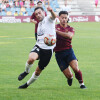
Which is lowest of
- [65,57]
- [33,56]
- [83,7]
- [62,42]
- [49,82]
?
[83,7]

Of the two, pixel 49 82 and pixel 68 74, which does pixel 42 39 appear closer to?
pixel 68 74

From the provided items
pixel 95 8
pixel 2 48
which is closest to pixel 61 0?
pixel 95 8

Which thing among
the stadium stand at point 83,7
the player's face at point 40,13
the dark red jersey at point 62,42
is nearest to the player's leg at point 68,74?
the dark red jersey at point 62,42

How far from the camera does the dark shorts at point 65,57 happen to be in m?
9.44

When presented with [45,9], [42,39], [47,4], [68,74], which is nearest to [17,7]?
[45,9]

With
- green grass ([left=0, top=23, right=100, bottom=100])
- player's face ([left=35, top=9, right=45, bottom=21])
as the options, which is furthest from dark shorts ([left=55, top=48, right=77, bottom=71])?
player's face ([left=35, top=9, right=45, bottom=21])

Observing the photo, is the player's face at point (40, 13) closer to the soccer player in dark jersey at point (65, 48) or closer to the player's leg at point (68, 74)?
the soccer player in dark jersey at point (65, 48)

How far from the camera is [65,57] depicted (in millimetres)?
9531

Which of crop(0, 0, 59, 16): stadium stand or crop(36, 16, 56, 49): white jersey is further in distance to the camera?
crop(0, 0, 59, 16): stadium stand

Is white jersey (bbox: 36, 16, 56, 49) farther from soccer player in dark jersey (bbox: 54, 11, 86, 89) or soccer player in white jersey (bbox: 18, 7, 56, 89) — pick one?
soccer player in dark jersey (bbox: 54, 11, 86, 89)

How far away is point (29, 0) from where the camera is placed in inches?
1948

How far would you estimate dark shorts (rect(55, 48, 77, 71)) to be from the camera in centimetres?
944

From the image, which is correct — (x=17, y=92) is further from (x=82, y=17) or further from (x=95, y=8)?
(x=95, y=8)

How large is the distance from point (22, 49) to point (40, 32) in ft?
33.3
